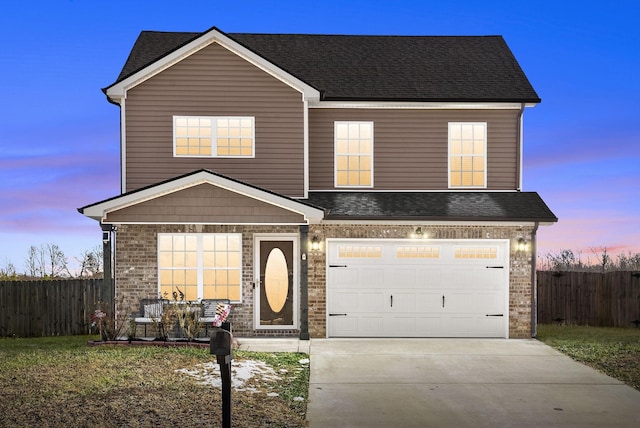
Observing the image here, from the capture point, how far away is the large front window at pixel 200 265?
14.5 metres

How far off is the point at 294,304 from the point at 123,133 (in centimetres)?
603

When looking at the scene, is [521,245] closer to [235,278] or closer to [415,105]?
[415,105]

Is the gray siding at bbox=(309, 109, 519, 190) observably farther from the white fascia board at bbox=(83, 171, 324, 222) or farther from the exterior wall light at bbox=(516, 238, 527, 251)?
the white fascia board at bbox=(83, 171, 324, 222)

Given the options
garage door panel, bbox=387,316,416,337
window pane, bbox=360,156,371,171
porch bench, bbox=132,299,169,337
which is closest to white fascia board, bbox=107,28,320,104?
window pane, bbox=360,156,371,171

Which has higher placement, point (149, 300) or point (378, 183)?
point (378, 183)

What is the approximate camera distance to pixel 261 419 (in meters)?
7.87

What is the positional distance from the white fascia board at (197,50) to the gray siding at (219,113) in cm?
12

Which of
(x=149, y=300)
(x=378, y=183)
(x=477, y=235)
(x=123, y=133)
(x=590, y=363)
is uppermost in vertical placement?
(x=123, y=133)

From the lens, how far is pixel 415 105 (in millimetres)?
16188

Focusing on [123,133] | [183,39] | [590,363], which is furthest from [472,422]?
[183,39]

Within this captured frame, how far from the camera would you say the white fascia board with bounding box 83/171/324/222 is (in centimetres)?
1348

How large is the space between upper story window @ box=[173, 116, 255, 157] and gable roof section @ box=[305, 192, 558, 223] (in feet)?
7.35

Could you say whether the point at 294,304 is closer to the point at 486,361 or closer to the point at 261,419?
the point at 486,361

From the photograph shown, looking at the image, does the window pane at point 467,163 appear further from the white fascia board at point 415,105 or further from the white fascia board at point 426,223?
the white fascia board at point 426,223
